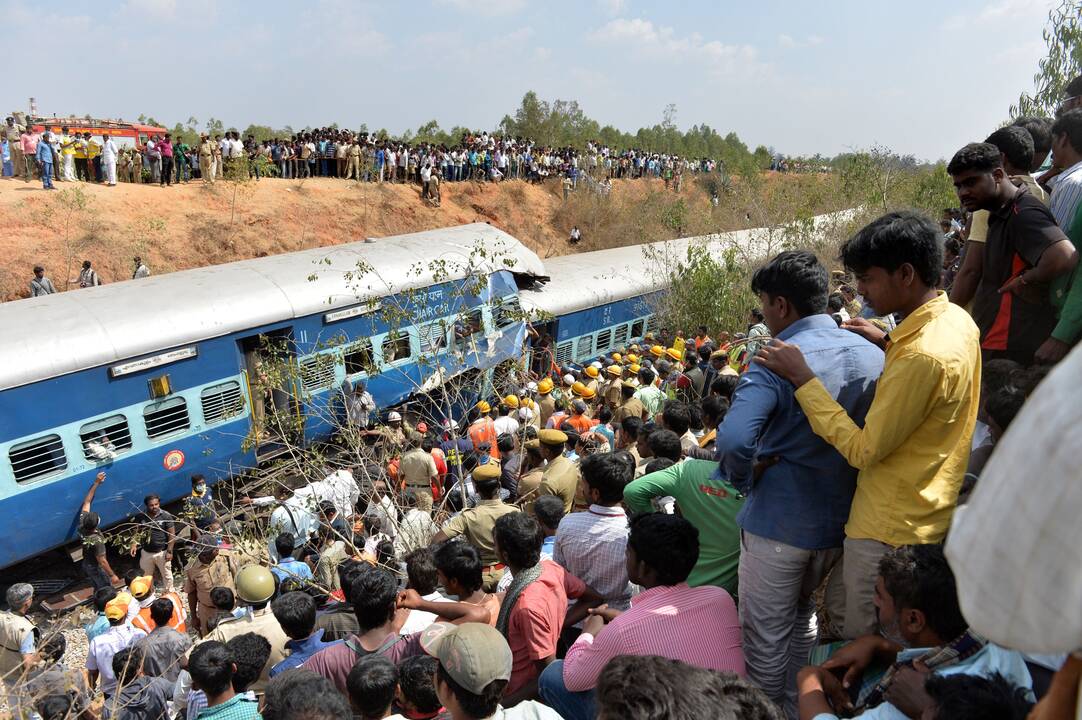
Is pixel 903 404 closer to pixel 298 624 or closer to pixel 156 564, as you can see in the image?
pixel 298 624

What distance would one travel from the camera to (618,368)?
10.2m

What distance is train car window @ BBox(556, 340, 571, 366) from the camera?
1509 cm

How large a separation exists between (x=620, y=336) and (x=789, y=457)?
13885 millimetres

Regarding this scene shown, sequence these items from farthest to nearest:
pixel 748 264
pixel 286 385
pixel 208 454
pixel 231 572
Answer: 1. pixel 748 264
2. pixel 286 385
3. pixel 208 454
4. pixel 231 572

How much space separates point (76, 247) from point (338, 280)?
38.0 feet

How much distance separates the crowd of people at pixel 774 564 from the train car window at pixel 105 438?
12.2 ft

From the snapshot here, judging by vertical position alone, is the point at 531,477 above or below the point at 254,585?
above

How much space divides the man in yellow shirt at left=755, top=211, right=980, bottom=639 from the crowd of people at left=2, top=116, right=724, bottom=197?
23829 mm

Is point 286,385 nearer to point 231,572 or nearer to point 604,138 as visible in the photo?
point 231,572

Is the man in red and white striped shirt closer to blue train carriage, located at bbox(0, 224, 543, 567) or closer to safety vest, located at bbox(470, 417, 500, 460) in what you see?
safety vest, located at bbox(470, 417, 500, 460)

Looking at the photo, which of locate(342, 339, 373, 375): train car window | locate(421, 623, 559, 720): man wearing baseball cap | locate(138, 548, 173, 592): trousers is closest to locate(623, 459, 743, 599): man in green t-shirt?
locate(421, 623, 559, 720): man wearing baseball cap

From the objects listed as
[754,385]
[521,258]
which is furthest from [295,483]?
[754,385]

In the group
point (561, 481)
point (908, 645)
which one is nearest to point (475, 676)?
point (908, 645)

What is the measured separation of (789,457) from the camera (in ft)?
9.39
